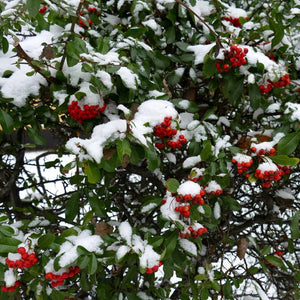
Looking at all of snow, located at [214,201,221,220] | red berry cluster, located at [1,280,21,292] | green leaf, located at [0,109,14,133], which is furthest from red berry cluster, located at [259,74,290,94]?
red berry cluster, located at [1,280,21,292]

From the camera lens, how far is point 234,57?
5.78 ft

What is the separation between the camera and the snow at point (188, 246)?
164 cm

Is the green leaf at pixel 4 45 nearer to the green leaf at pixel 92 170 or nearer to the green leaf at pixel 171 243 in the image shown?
the green leaf at pixel 92 170

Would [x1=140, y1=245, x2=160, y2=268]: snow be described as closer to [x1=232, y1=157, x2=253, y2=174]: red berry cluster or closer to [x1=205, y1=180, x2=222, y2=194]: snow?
[x1=205, y1=180, x2=222, y2=194]: snow

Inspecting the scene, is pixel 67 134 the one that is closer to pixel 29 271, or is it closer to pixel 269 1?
pixel 29 271

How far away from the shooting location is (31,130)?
176 cm

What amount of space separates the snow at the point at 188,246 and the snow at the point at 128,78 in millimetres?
736

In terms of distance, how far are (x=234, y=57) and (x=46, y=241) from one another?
3.95 ft

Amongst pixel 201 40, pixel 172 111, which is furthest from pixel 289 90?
pixel 172 111

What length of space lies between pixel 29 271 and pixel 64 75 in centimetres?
84

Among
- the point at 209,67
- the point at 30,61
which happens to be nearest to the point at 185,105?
the point at 209,67

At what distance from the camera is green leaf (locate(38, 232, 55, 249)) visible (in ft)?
4.69

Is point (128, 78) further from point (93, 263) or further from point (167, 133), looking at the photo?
point (93, 263)

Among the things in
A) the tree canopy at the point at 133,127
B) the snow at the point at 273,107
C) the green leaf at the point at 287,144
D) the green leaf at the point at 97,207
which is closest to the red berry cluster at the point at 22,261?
the tree canopy at the point at 133,127
